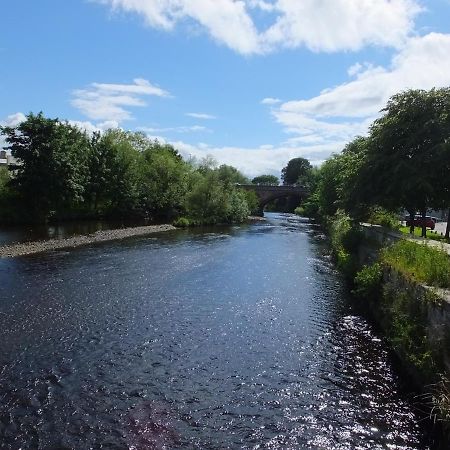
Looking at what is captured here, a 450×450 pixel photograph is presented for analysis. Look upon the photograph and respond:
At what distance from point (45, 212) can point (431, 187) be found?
4766cm

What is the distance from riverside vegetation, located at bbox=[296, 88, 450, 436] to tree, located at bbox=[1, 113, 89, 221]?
115 ft

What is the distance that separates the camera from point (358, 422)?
1170 cm

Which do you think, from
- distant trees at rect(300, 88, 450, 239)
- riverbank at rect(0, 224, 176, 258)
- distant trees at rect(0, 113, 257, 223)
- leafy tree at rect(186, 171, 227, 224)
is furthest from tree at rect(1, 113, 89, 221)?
distant trees at rect(300, 88, 450, 239)

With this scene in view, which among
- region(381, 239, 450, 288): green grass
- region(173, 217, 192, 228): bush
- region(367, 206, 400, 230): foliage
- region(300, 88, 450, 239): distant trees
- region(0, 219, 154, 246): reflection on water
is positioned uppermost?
region(300, 88, 450, 239): distant trees

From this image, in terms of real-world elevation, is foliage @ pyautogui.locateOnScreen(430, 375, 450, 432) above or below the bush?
above

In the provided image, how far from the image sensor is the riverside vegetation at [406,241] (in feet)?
42.2

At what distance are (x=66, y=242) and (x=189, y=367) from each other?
30.6 m

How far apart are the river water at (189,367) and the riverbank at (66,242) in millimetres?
7329

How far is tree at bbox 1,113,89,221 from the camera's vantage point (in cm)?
5366

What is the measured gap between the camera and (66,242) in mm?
42125

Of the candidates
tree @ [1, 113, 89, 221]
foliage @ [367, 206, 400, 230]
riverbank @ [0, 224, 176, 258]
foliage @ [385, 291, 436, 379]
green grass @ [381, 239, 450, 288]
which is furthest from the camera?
tree @ [1, 113, 89, 221]

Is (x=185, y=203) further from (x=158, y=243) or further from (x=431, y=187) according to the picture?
(x=431, y=187)

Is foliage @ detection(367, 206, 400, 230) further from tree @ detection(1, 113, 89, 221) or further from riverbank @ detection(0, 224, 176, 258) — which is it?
tree @ detection(1, 113, 89, 221)

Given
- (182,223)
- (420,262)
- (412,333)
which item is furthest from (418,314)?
(182,223)
